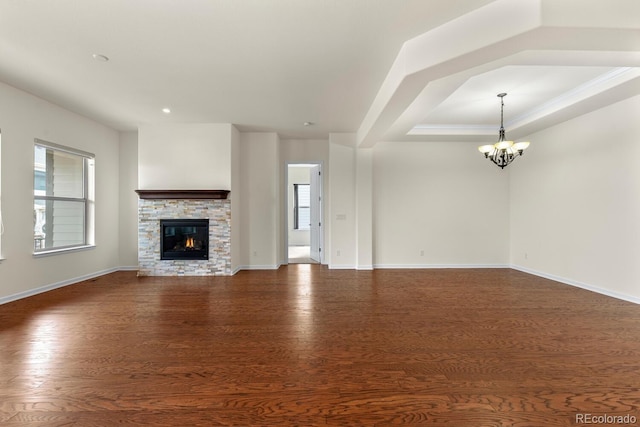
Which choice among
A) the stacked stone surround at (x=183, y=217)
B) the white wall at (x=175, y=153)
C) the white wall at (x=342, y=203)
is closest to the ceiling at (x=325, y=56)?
the white wall at (x=175, y=153)

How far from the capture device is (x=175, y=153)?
5.58 metres

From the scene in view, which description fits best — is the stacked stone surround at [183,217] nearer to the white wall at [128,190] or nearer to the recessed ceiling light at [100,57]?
the white wall at [128,190]

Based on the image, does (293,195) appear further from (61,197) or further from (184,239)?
(61,197)

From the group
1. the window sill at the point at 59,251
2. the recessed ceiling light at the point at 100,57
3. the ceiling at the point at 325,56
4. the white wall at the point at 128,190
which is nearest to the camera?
the ceiling at the point at 325,56

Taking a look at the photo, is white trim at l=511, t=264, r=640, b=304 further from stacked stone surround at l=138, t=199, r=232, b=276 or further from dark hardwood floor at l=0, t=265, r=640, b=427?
stacked stone surround at l=138, t=199, r=232, b=276

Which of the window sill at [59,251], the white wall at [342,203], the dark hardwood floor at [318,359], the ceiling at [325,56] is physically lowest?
the dark hardwood floor at [318,359]

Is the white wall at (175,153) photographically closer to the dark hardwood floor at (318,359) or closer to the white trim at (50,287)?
the white trim at (50,287)

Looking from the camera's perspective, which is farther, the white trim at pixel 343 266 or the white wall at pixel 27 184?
the white trim at pixel 343 266

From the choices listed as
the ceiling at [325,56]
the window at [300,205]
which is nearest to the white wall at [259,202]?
the ceiling at [325,56]

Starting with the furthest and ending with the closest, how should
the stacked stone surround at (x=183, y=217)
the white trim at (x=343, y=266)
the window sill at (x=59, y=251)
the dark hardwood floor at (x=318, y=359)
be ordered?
the white trim at (x=343, y=266)
the stacked stone surround at (x=183, y=217)
the window sill at (x=59, y=251)
the dark hardwood floor at (x=318, y=359)

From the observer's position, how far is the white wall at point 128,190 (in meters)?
6.10

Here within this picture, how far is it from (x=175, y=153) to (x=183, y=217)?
49.2 inches

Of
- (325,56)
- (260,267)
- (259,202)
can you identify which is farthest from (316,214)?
(325,56)

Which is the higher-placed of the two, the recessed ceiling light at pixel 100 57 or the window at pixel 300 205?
the recessed ceiling light at pixel 100 57
